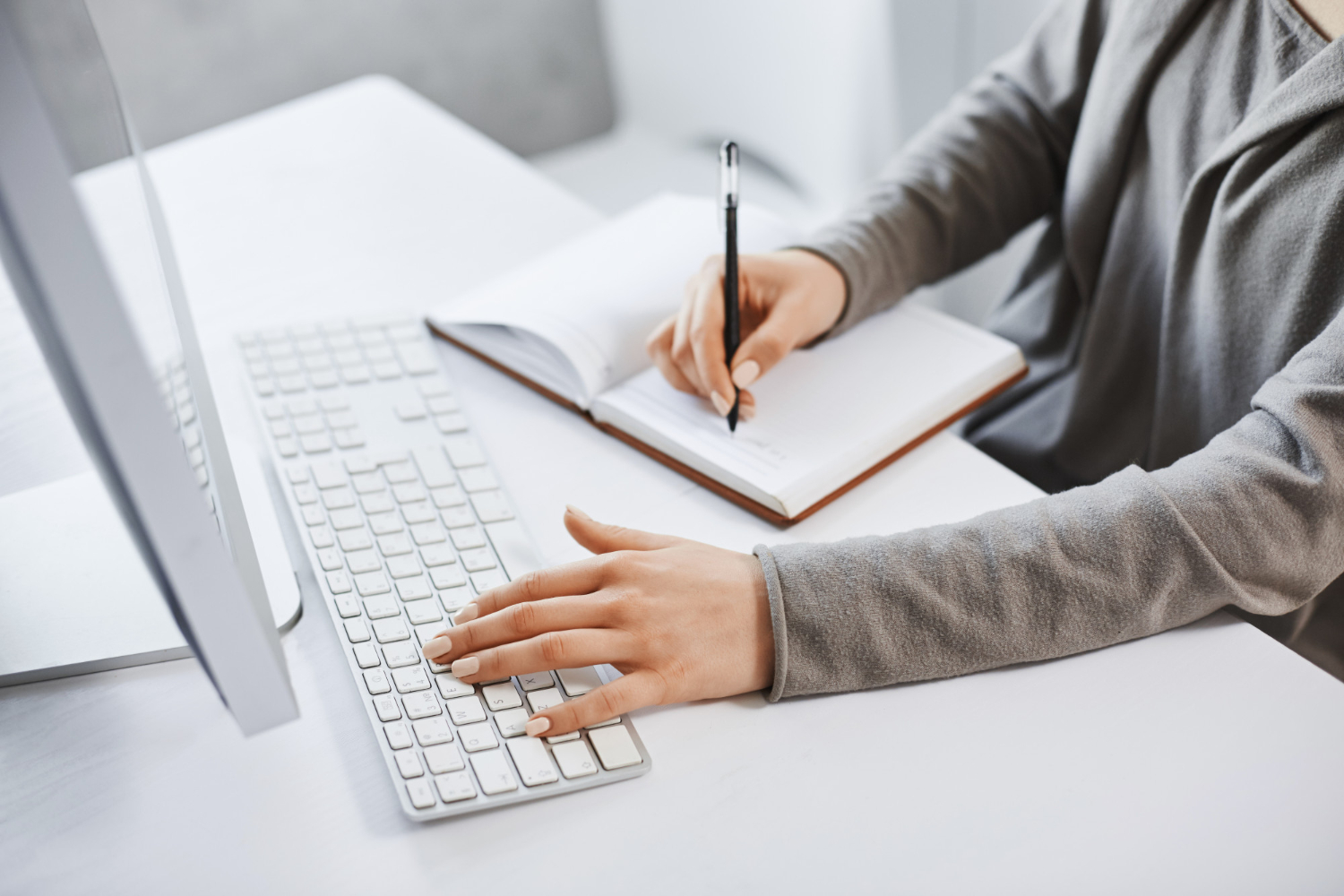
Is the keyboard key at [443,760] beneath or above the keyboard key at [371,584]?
beneath

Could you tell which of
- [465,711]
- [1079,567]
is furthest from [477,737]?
[1079,567]

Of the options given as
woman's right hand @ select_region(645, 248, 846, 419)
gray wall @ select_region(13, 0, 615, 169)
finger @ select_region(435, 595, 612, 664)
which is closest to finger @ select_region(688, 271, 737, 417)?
woman's right hand @ select_region(645, 248, 846, 419)

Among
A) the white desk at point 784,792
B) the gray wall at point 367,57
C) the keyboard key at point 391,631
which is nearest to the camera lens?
the white desk at point 784,792

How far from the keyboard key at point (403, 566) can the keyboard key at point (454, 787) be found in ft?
0.50

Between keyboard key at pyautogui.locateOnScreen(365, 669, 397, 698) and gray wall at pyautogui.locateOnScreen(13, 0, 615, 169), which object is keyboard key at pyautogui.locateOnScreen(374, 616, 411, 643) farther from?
gray wall at pyautogui.locateOnScreen(13, 0, 615, 169)

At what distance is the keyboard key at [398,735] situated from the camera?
0.53 metres

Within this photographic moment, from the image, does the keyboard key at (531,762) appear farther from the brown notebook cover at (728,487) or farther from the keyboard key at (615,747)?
the brown notebook cover at (728,487)

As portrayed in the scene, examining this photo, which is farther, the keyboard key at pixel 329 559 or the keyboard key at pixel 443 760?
the keyboard key at pixel 329 559

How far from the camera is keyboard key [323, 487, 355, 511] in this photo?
69 centimetres

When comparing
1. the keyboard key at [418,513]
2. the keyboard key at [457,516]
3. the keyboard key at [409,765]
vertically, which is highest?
the keyboard key at [418,513]

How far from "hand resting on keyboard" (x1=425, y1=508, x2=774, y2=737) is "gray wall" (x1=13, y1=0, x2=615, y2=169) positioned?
5.14ft

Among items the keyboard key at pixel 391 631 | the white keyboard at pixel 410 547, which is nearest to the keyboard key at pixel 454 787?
the white keyboard at pixel 410 547

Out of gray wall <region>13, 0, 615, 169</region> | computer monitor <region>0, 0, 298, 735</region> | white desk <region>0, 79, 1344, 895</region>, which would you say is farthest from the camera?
gray wall <region>13, 0, 615, 169</region>

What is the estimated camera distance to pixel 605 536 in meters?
0.62
